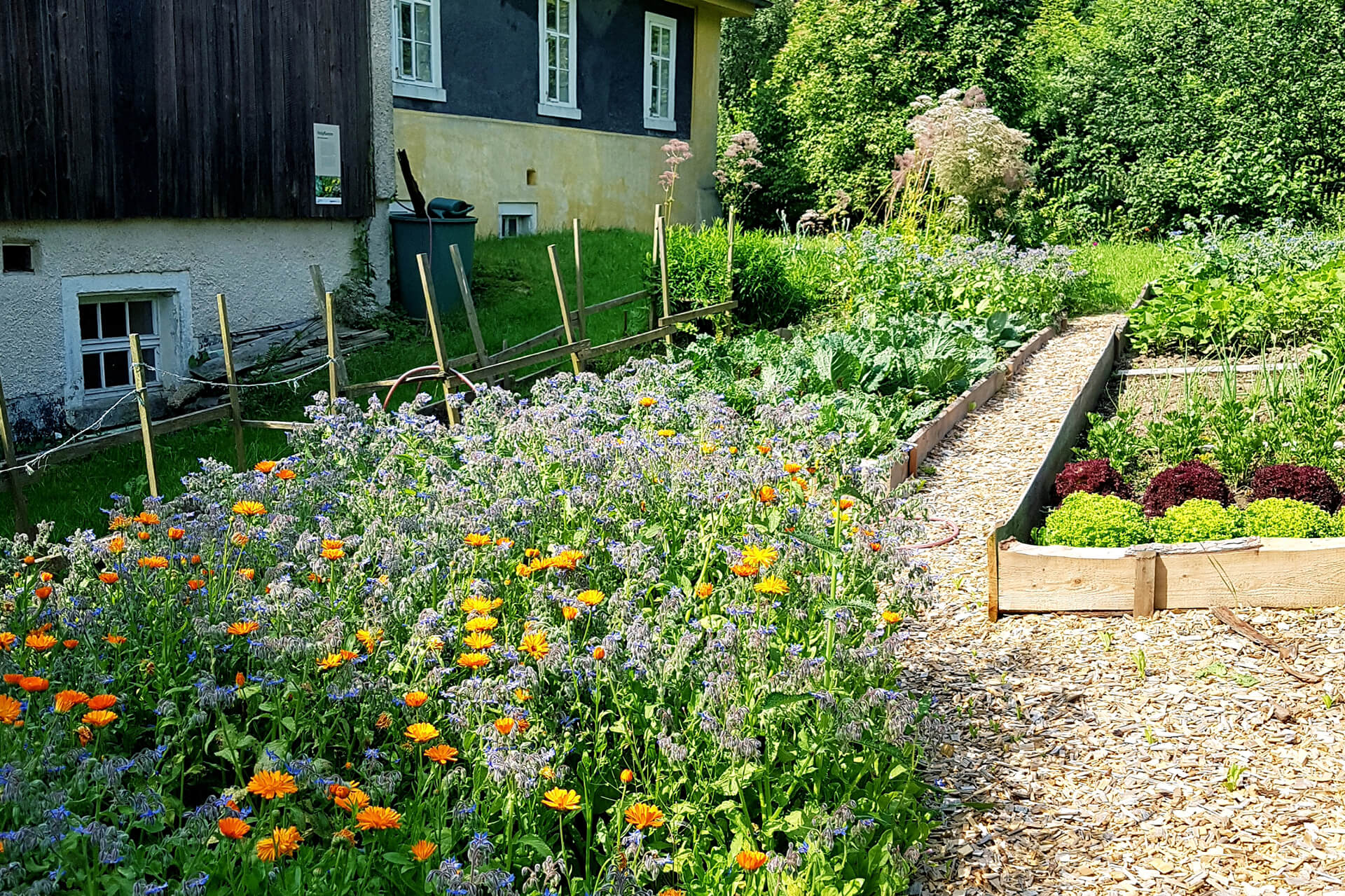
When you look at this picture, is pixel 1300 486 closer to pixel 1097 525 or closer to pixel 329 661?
pixel 1097 525

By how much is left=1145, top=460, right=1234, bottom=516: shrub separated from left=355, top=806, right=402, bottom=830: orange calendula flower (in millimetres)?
4198

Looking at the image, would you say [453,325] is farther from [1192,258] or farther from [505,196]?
[1192,258]

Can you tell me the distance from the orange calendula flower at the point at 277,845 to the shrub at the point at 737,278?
29.3 feet

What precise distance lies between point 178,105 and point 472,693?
8.05 m

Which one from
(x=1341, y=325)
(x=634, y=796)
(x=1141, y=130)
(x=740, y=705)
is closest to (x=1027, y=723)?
(x=740, y=705)

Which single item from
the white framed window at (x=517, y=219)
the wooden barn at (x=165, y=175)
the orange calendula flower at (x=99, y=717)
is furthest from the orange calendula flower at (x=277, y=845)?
the white framed window at (x=517, y=219)

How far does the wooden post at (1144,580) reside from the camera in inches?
185

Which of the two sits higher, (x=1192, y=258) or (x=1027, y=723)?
(x=1192, y=258)

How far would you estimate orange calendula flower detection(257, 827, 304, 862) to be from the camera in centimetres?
224

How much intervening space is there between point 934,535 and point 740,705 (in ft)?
9.96

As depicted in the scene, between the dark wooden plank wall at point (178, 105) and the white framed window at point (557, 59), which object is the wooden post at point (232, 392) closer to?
the dark wooden plank wall at point (178, 105)

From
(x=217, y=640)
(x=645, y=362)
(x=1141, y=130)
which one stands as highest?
(x=1141, y=130)

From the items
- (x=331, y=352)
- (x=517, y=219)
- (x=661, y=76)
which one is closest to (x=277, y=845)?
(x=331, y=352)

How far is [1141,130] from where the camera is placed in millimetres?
19312
